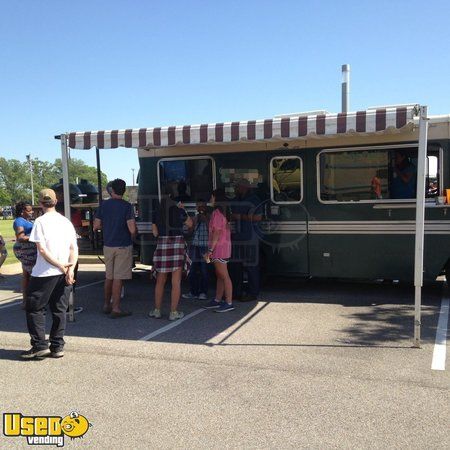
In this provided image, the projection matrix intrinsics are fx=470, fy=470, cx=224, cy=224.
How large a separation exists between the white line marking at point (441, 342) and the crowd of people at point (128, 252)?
262cm

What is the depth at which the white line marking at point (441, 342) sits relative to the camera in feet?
14.6

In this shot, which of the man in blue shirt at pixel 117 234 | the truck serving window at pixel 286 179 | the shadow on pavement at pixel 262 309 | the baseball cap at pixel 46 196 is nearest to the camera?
the baseball cap at pixel 46 196

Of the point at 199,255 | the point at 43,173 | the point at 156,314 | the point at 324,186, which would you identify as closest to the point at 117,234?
the point at 156,314

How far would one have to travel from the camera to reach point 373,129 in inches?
199

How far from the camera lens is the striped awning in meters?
5.03

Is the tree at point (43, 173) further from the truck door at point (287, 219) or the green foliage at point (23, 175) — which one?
the truck door at point (287, 219)

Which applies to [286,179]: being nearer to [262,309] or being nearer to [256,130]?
[256,130]

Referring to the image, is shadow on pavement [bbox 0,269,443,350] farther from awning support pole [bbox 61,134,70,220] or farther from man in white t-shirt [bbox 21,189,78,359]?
awning support pole [bbox 61,134,70,220]

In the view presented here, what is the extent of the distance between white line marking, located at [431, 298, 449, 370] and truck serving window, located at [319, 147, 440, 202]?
5.49 ft

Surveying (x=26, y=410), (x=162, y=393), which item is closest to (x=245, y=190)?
(x=162, y=393)

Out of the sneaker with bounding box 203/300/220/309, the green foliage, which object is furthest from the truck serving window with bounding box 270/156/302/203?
the green foliage

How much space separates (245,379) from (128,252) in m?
2.74

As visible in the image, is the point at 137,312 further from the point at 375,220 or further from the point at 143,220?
the point at 375,220

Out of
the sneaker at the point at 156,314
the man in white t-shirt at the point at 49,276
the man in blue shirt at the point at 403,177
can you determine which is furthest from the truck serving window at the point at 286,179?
the man in white t-shirt at the point at 49,276
